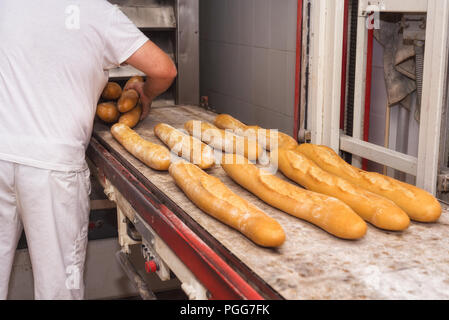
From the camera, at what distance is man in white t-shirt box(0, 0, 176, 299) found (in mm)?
1887

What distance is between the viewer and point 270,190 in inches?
60.8

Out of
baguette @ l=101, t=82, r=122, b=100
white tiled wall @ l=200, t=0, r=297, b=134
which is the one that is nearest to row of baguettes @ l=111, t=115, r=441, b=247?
baguette @ l=101, t=82, r=122, b=100

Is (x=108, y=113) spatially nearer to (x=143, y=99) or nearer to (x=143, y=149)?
(x=143, y=99)

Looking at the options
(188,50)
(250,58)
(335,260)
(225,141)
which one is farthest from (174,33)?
(335,260)

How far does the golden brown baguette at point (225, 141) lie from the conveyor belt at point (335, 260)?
0.41m

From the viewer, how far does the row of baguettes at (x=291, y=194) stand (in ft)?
4.28

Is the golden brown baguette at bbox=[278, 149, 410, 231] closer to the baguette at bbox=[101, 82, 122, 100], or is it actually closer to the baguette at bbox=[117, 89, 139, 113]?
the baguette at bbox=[117, 89, 139, 113]

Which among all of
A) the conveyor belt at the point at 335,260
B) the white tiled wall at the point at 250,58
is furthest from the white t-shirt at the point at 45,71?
the white tiled wall at the point at 250,58

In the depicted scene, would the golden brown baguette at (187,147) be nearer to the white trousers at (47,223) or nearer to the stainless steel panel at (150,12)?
the white trousers at (47,223)

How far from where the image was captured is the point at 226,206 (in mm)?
1398

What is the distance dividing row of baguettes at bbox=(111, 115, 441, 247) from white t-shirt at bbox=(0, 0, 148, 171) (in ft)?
1.09

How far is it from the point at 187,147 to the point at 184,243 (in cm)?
75
